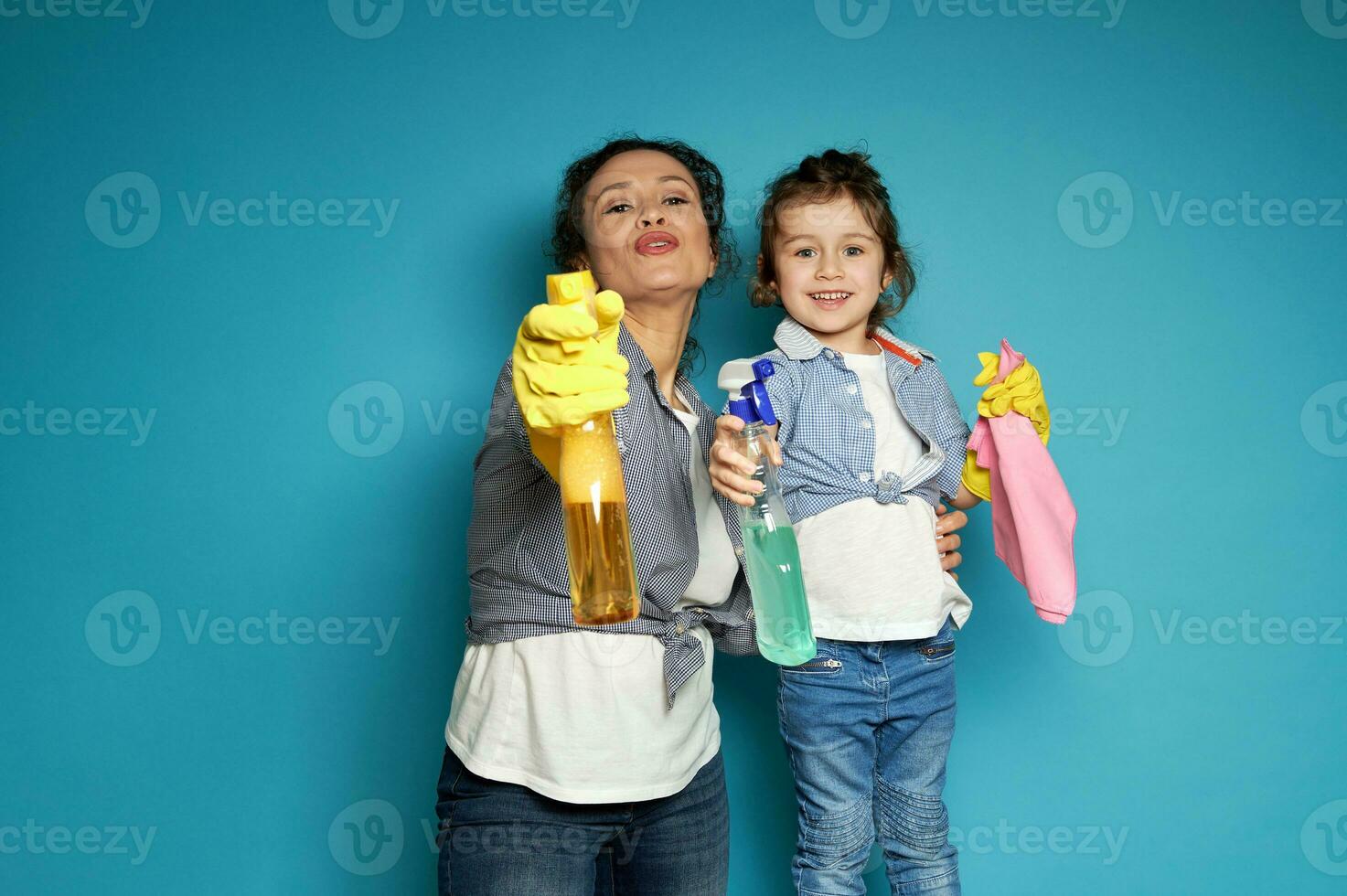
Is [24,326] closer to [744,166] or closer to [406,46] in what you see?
[406,46]

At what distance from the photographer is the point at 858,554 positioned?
1545 millimetres

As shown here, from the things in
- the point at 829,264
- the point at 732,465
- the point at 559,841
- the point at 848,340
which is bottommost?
the point at 559,841

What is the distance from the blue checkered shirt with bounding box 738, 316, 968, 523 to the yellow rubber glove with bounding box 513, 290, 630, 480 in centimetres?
63

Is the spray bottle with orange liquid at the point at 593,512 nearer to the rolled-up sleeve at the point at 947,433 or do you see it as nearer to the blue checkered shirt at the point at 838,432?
the blue checkered shirt at the point at 838,432

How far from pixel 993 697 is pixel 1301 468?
693 mm

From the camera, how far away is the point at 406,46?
77.5 inches

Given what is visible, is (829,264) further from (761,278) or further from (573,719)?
(573,719)

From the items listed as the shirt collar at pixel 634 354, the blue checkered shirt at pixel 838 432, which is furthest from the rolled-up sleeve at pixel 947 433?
the shirt collar at pixel 634 354

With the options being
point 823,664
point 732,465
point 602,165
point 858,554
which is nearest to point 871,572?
point 858,554

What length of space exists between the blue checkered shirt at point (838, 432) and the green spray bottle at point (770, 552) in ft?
1.32

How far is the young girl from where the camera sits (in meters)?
1.55

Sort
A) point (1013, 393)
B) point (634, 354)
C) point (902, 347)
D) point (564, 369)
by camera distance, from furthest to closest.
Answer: point (902, 347)
point (1013, 393)
point (634, 354)
point (564, 369)

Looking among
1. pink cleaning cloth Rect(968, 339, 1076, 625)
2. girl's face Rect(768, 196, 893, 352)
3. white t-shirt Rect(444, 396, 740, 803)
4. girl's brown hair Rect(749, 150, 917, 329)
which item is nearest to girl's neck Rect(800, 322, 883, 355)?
girl's face Rect(768, 196, 893, 352)

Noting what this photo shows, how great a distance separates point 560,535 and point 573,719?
0.20 metres
